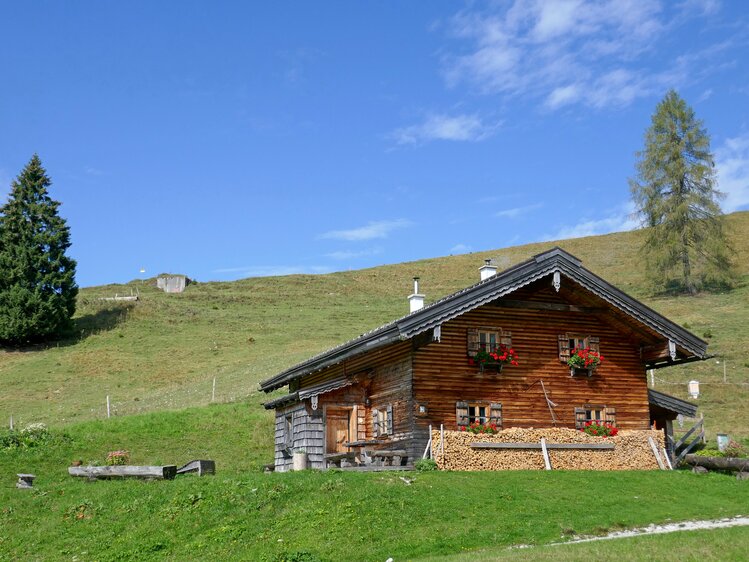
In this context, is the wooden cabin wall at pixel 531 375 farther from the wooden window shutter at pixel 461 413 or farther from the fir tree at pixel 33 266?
the fir tree at pixel 33 266

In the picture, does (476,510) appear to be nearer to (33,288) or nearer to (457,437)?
(457,437)

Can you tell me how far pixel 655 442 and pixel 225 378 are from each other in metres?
37.5

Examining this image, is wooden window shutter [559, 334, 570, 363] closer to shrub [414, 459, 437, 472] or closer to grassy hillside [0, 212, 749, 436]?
shrub [414, 459, 437, 472]

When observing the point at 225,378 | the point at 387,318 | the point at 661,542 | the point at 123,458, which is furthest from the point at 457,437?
the point at 387,318

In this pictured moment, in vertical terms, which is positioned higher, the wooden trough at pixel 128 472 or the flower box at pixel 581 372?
the flower box at pixel 581 372

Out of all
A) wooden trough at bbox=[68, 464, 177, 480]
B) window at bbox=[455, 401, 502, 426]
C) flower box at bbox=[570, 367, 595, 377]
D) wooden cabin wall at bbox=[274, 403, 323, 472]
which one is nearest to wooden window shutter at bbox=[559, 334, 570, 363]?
flower box at bbox=[570, 367, 595, 377]

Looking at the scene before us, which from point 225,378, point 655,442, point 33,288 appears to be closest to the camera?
point 655,442

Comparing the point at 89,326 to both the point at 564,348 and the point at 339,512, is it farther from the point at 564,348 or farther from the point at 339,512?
the point at 339,512

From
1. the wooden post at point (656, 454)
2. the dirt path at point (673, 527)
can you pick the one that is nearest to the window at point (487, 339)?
the wooden post at point (656, 454)

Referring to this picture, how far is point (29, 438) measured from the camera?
36.0 meters

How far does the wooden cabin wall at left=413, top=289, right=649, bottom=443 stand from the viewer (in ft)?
89.6

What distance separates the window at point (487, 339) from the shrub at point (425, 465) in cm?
456

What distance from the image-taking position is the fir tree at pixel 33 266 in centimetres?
7338

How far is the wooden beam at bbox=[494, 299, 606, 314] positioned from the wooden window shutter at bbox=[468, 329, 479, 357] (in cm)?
129
